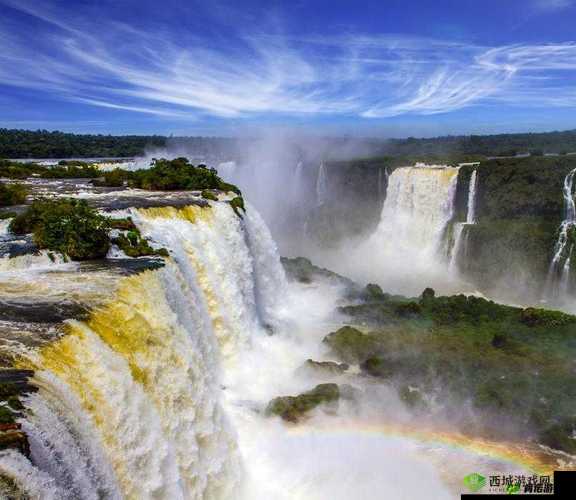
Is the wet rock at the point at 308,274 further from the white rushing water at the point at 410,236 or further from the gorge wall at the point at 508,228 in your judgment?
the gorge wall at the point at 508,228

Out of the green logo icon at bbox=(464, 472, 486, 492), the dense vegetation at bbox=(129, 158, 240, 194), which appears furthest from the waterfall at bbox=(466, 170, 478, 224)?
the green logo icon at bbox=(464, 472, 486, 492)

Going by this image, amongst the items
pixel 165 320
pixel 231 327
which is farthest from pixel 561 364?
pixel 165 320

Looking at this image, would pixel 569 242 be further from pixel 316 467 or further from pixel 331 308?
pixel 316 467

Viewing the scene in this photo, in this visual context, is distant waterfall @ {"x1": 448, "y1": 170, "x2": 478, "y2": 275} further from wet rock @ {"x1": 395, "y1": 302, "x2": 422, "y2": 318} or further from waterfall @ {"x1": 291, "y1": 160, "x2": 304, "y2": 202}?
waterfall @ {"x1": 291, "y1": 160, "x2": 304, "y2": 202}

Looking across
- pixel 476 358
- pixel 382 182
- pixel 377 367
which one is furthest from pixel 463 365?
pixel 382 182

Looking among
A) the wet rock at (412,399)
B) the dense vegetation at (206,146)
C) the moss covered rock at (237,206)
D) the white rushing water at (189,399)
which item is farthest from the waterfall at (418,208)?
the wet rock at (412,399)

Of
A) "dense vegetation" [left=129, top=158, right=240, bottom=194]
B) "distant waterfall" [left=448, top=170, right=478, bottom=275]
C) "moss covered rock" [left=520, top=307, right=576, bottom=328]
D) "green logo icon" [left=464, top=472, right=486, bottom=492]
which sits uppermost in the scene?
"dense vegetation" [left=129, top=158, right=240, bottom=194]
